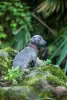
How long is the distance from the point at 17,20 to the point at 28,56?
178 inches

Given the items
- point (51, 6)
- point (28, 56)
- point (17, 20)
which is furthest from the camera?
point (17, 20)

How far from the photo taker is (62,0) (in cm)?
987

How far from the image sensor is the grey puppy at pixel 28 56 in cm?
537

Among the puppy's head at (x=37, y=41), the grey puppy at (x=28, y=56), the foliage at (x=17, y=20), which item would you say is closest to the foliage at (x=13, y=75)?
the grey puppy at (x=28, y=56)

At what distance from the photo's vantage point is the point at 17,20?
10055 millimetres

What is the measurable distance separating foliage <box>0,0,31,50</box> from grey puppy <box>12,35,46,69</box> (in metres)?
4.01

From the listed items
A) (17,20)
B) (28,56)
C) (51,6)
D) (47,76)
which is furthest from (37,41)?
(17,20)

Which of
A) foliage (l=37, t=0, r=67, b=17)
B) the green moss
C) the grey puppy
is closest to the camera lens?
the green moss

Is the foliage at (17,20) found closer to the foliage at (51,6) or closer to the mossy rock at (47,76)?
the foliage at (51,6)

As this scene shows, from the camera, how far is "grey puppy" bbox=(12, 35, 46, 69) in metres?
5.37

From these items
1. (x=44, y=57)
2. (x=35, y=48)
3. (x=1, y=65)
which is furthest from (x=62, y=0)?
(x=1, y=65)

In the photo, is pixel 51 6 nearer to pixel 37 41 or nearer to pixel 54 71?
pixel 37 41

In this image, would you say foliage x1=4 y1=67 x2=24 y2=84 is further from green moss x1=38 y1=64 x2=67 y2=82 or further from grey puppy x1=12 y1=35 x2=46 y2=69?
grey puppy x1=12 y1=35 x2=46 y2=69

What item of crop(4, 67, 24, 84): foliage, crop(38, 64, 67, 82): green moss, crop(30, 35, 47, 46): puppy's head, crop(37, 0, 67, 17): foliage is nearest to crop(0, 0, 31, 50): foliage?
crop(37, 0, 67, 17): foliage
